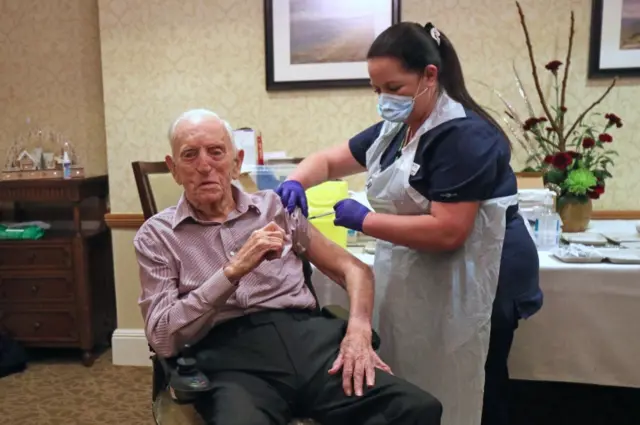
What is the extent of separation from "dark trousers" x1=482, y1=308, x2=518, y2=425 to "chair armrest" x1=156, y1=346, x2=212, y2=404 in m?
0.86

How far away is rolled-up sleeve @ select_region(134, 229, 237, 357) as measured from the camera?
140 cm

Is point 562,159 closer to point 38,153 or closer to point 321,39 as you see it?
point 321,39

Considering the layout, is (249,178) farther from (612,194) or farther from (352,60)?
(612,194)

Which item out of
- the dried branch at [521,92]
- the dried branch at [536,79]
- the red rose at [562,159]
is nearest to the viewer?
the red rose at [562,159]

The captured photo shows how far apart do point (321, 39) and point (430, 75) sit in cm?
133

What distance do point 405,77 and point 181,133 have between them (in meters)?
0.63

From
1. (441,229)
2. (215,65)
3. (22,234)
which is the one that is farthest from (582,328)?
(22,234)

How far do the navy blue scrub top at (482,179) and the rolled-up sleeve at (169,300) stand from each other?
2.00 feet

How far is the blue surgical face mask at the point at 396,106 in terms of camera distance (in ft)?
5.20

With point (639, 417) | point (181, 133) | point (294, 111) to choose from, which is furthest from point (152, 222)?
point (639, 417)

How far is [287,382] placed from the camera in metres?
1.46

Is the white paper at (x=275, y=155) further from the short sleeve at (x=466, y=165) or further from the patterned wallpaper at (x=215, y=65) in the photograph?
the short sleeve at (x=466, y=165)

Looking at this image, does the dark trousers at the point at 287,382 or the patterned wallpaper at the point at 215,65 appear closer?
the dark trousers at the point at 287,382

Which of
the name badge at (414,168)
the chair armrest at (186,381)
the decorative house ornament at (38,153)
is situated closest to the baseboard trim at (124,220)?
the decorative house ornament at (38,153)
